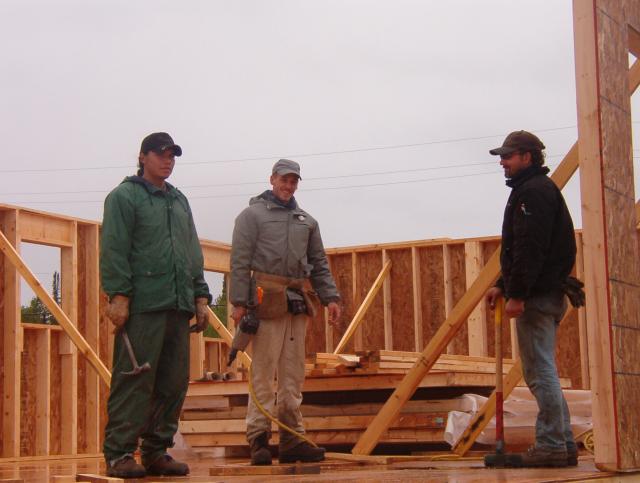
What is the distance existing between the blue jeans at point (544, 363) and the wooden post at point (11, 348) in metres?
7.17

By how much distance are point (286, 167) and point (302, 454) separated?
5.57 ft

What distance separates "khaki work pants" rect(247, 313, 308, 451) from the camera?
6.29m

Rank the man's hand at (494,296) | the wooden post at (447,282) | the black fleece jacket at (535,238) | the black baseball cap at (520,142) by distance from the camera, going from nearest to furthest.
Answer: the black fleece jacket at (535,238) < the black baseball cap at (520,142) < the man's hand at (494,296) < the wooden post at (447,282)

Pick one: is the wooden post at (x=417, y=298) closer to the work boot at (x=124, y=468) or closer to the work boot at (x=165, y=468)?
the work boot at (x=165, y=468)

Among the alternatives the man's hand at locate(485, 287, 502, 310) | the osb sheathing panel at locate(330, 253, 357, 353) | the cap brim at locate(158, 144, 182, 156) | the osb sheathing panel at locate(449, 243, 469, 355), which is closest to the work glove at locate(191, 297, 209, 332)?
the cap brim at locate(158, 144, 182, 156)

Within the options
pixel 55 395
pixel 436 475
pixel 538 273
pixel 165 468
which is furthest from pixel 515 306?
pixel 55 395

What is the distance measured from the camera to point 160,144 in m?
5.63

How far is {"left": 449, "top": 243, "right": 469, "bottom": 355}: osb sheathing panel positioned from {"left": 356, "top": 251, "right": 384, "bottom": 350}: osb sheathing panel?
1034mm

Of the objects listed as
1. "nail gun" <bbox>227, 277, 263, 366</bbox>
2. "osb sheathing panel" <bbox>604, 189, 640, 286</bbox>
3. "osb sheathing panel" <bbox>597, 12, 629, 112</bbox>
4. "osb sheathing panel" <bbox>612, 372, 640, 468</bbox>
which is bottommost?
"osb sheathing panel" <bbox>612, 372, 640, 468</bbox>

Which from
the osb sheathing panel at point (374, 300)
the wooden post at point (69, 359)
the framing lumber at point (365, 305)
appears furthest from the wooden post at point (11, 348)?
the osb sheathing panel at point (374, 300)

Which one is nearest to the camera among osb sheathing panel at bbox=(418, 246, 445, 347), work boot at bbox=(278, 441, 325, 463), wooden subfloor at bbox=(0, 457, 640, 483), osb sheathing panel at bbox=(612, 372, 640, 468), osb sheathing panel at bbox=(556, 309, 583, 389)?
wooden subfloor at bbox=(0, 457, 640, 483)

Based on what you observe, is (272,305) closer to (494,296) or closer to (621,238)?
(494,296)

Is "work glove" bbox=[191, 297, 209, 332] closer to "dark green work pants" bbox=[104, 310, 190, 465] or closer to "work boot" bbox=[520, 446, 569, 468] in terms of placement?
"dark green work pants" bbox=[104, 310, 190, 465]

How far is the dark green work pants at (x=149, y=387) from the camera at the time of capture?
531 centimetres
